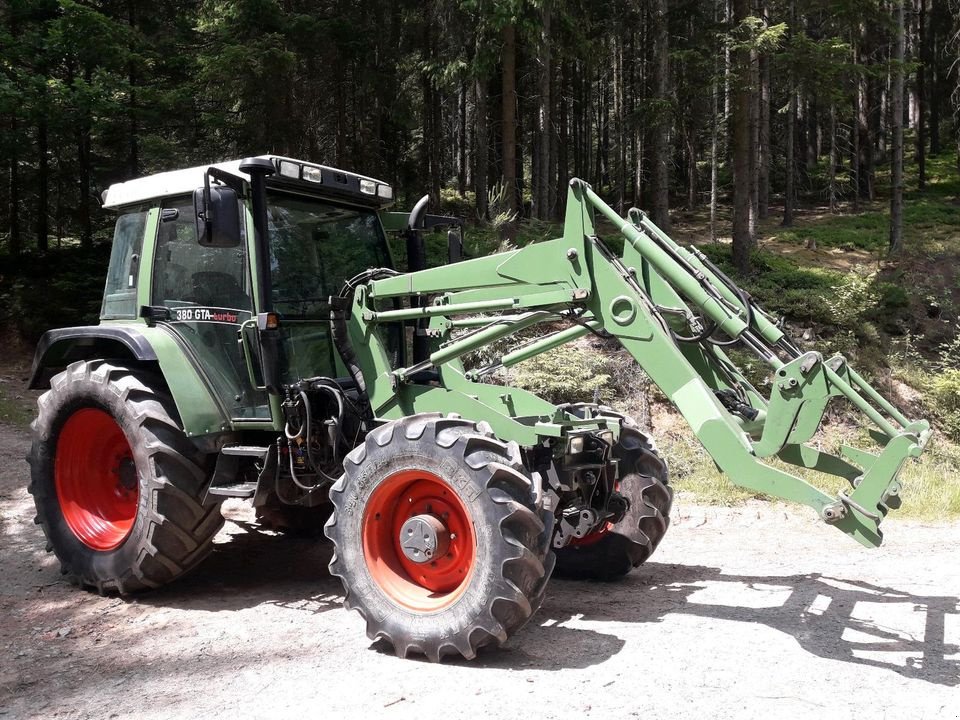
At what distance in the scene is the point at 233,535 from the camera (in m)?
7.61

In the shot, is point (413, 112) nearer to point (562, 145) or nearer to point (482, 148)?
point (482, 148)

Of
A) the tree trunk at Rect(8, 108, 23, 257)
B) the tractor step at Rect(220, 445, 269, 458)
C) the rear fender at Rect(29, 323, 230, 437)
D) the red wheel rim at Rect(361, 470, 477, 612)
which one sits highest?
the tree trunk at Rect(8, 108, 23, 257)

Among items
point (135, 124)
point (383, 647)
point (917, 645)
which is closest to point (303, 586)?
point (383, 647)

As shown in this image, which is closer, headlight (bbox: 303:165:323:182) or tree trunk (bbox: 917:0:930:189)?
headlight (bbox: 303:165:323:182)

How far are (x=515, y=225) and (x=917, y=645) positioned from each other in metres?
11.8

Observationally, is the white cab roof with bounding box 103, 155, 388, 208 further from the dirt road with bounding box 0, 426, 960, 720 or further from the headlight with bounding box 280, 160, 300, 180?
the dirt road with bounding box 0, 426, 960, 720

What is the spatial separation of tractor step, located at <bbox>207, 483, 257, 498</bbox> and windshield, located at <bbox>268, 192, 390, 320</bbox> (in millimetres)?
1186

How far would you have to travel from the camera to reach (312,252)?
6.02m

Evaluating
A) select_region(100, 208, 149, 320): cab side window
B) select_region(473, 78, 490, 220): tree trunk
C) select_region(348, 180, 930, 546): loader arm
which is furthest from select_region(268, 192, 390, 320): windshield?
select_region(473, 78, 490, 220): tree trunk

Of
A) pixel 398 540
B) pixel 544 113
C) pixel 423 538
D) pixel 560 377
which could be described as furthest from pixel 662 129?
pixel 423 538

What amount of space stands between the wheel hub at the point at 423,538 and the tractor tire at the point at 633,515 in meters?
1.53

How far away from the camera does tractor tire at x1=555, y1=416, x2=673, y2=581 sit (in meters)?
5.97

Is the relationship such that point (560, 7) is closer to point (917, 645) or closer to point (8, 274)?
point (8, 274)

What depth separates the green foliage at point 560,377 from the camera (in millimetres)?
12062
